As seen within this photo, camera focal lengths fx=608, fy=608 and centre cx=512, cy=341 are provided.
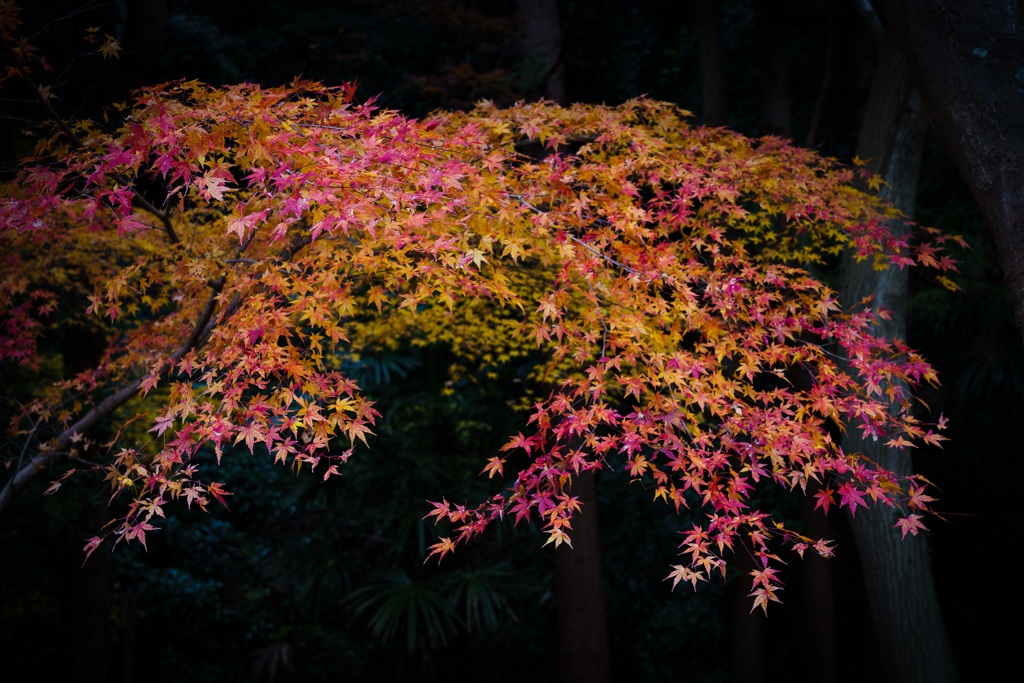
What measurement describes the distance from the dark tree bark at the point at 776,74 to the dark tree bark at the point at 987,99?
10.0 ft

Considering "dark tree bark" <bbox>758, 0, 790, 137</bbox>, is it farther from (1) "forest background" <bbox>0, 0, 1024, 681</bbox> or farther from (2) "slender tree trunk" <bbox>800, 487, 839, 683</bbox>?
(2) "slender tree trunk" <bbox>800, 487, 839, 683</bbox>

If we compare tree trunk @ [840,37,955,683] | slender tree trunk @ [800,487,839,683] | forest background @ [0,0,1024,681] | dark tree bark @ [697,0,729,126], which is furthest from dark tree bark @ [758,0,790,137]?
slender tree trunk @ [800,487,839,683]

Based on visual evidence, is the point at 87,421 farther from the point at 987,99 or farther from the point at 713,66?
the point at 713,66

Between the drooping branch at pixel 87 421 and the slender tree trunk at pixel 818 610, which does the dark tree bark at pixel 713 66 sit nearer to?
the slender tree trunk at pixel 818 610

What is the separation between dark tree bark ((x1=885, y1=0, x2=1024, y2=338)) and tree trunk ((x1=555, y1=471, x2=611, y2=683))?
3.25 meters

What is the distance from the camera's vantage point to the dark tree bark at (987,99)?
6.92 feet

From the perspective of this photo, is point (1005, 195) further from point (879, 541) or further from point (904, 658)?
point (904, 658)

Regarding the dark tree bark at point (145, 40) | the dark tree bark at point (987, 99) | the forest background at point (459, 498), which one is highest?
the dark tree bark at point (987, 99)

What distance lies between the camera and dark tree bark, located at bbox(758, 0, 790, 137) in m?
5.25

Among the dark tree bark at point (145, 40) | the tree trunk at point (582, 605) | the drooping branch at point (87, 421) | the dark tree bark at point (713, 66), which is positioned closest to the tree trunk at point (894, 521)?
the dark tree bark at point (713, 66)

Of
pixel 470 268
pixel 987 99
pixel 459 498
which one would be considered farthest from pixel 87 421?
pixel 987 99

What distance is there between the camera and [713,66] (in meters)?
5.43

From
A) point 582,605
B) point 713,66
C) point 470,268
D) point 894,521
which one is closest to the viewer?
point 470,268

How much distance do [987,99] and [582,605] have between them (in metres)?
4.15
